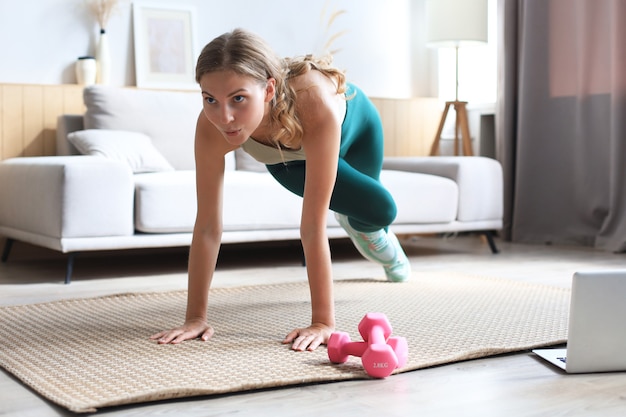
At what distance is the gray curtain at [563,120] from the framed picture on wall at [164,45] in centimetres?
171

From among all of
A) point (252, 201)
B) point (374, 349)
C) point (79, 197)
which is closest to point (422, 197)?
point (252, 201)

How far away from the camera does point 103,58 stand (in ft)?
13.1

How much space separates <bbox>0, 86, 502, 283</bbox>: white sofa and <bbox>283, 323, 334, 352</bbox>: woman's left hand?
1.33 m

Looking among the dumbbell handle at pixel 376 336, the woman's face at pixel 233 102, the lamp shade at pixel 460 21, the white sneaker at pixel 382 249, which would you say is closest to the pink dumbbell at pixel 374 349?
the dumbbell handle at pixel 376 336

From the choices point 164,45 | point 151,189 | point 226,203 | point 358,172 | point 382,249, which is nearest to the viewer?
point 358,172

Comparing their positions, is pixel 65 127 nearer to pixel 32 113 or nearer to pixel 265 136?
pixel 32 113

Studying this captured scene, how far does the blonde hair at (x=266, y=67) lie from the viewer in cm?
174

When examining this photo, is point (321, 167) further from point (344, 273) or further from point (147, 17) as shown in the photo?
point (147, 17)

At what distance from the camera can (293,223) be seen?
3.41 metres

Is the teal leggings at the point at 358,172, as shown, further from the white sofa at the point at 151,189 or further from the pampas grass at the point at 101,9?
the pampas grass at the point at 101,9

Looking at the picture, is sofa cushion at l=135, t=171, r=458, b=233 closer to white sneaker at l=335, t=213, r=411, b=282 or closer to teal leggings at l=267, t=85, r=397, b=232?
white sneaker at l=335, t=213, r=411, b=282

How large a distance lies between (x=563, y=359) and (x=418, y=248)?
100 inches

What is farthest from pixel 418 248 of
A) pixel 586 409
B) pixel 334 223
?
pixel 586 409

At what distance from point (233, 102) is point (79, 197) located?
139 centimetres
